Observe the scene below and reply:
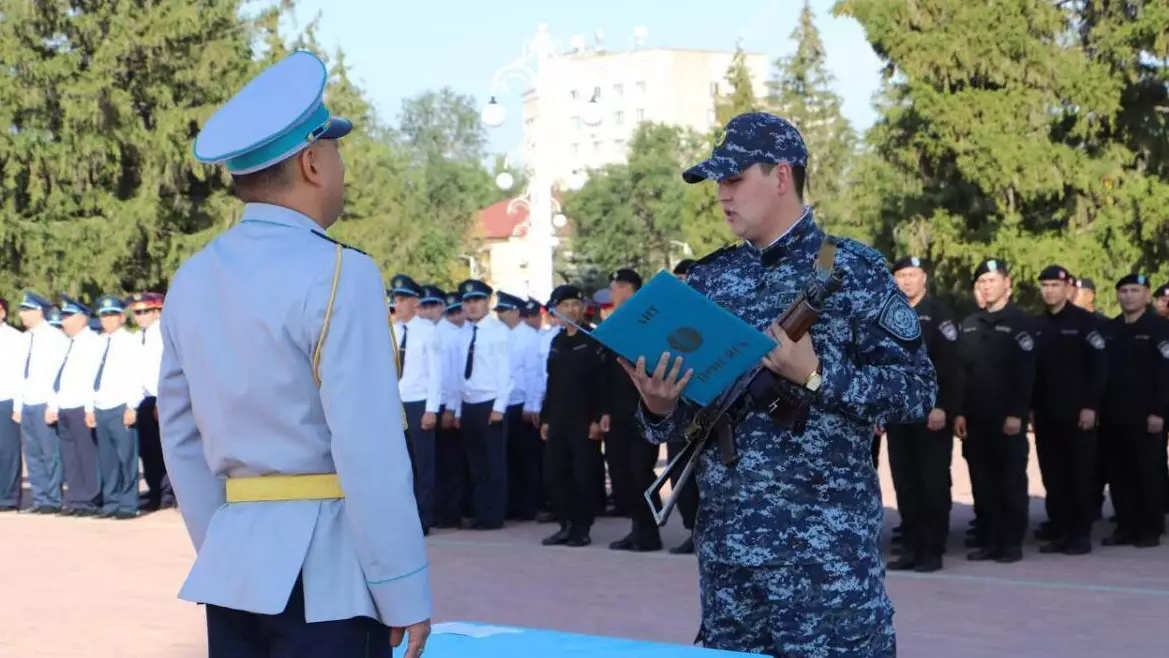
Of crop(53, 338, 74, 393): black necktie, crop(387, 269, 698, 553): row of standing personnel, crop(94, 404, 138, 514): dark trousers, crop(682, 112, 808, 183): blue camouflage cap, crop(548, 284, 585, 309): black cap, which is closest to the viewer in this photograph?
crop(682, 112, 808, 183): blue camouflage cap

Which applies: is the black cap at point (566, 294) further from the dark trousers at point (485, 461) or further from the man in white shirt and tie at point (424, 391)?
the dark trousers at point (485, 461)

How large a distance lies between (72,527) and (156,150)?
1734 centimetres

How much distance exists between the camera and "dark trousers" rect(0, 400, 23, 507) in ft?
50.8

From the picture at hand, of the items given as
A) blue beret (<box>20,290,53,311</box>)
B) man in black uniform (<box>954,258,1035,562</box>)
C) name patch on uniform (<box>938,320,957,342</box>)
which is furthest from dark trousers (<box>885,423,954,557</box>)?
blue beret (<box>20,290,53,311</box>)

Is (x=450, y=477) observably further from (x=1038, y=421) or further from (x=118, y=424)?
(x=1038, y=421)

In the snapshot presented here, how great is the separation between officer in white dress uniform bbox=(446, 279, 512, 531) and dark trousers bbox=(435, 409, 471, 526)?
139 millimetres

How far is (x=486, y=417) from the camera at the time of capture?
44.9 ft

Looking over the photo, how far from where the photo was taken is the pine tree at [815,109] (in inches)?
1987

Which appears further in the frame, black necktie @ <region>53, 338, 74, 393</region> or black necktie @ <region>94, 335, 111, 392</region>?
black necktie @ <region>53, 338, 74, 393</region>

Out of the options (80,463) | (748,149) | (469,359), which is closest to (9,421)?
(80,463)

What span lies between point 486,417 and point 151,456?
370cm

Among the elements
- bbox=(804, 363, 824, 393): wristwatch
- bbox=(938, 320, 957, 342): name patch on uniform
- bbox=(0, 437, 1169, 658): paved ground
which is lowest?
bbox=(0, 437, 1169, 658): paved ground

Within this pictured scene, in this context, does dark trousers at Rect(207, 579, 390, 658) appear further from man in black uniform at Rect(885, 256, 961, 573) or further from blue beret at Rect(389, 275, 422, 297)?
blue beret at Rect(389, 275, 422, 297)

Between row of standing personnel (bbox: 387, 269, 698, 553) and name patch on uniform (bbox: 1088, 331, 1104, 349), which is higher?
name patch on uniform (bbox: 1088, 331, 1104, 349)
